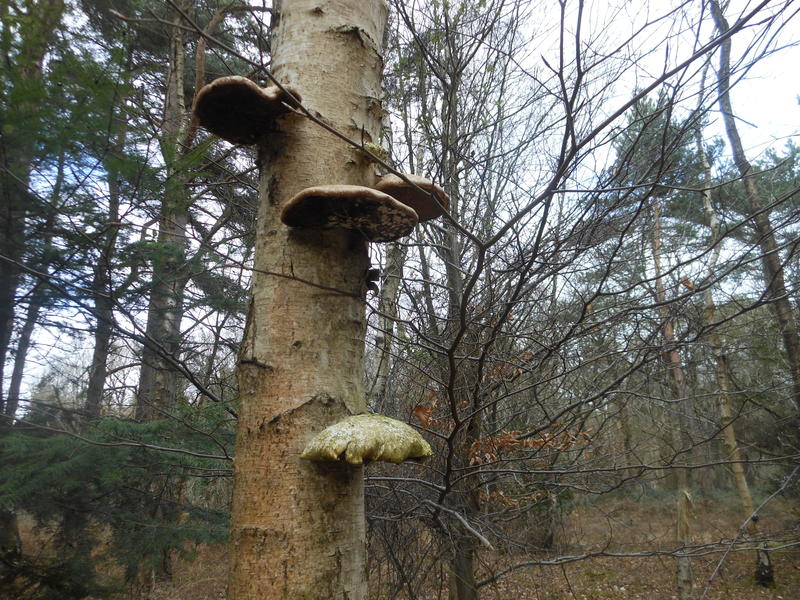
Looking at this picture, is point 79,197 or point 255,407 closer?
point 255,407

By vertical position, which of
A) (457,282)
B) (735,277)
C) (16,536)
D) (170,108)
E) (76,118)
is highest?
(170,108)

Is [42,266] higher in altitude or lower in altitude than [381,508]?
higher

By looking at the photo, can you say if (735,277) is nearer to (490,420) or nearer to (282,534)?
(490,420)

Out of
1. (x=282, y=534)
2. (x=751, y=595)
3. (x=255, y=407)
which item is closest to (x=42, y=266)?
(x=255, y=407)

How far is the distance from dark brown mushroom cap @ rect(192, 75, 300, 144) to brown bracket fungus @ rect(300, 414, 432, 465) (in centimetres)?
87

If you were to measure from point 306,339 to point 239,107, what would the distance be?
0.71 metres

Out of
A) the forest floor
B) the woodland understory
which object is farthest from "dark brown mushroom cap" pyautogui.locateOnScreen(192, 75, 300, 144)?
the forest floor

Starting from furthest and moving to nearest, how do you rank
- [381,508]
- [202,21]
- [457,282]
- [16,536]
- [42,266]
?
[202,21]
[457,282]
[381,508]
[16,536]
[42,266]

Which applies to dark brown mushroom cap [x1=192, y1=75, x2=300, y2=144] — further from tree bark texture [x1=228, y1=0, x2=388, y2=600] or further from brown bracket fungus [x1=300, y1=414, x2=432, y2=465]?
brown bracket fungus [x1=300, y1=414, x2=432, y2=465]

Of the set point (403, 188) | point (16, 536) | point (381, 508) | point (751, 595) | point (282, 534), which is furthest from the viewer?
point (751, 595)

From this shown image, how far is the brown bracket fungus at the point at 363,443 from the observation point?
3.59ft

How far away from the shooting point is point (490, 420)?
4137 millimetres

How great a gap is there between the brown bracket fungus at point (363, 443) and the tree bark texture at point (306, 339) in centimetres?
8

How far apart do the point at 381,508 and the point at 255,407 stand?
3051 mm
